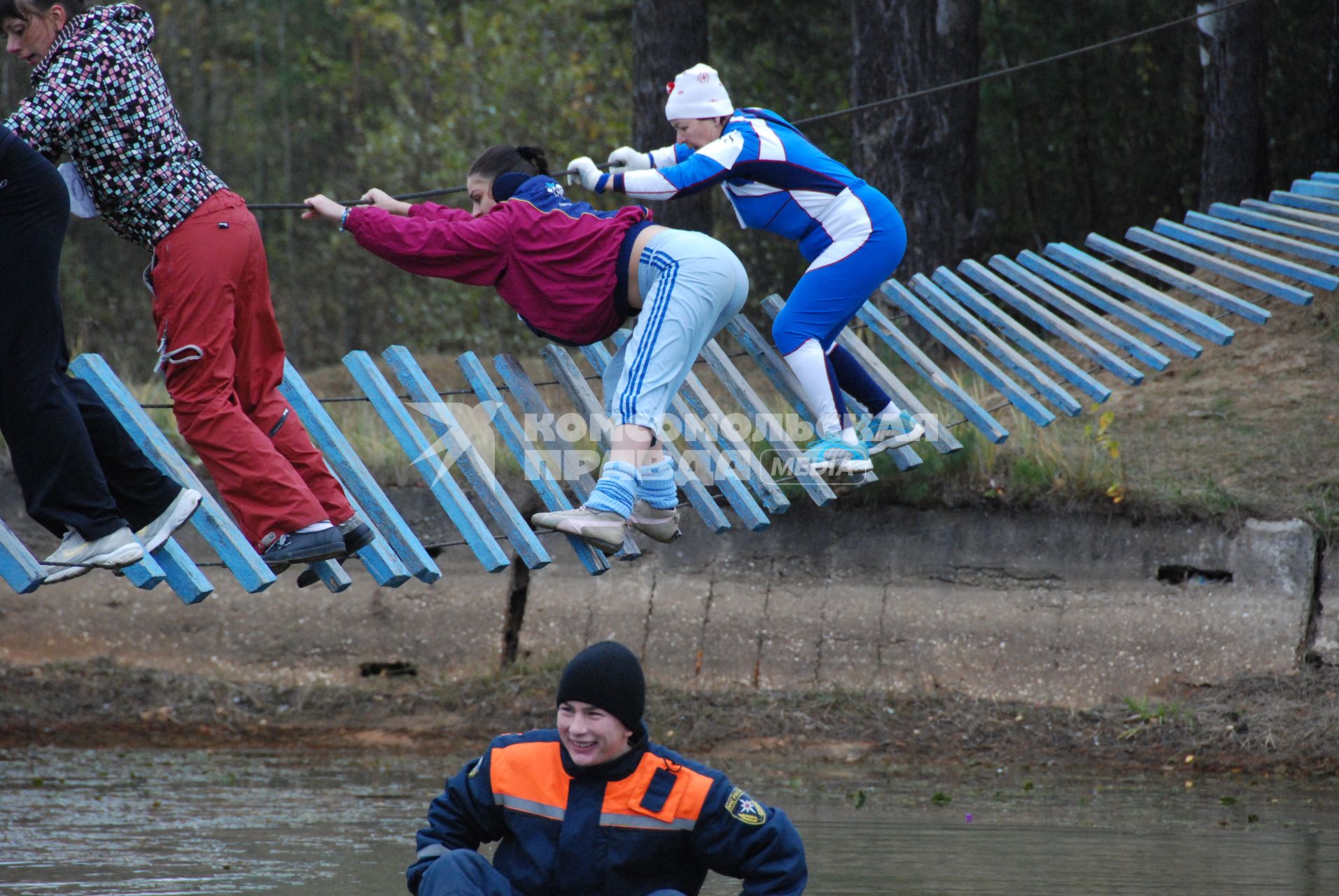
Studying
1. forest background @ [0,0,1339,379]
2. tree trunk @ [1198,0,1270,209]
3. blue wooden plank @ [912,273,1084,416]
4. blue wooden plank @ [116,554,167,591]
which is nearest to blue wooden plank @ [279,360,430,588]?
blue wooden plank @ [116,554,167,591]

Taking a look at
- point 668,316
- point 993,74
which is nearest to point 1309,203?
point 993,74

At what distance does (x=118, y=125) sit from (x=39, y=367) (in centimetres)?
70

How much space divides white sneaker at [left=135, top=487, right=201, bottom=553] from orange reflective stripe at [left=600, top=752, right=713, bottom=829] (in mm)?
1518

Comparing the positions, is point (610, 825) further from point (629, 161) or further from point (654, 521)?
point (629, 161)

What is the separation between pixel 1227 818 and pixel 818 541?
2.90m

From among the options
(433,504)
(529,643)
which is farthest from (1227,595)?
(433,504)

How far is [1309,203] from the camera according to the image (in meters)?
8.84

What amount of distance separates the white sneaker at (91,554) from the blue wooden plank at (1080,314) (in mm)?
4258

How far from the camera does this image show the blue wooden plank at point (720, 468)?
5.69 metres

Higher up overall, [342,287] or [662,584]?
[662,584]

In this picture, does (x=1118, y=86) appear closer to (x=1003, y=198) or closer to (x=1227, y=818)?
(x=1003, y=198)

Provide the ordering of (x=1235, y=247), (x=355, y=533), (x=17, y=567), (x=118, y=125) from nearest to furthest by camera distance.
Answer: (x=17, y=567) → (x=118, y=125) → (x=355, y=533) → (x=1235, y=247)

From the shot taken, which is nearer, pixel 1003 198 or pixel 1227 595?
pixel 1227 595

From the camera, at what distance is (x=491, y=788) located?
11.3ft
